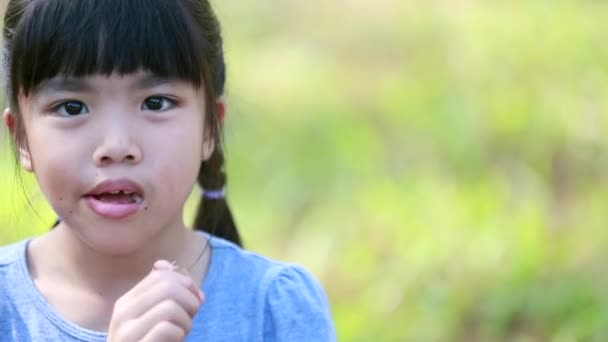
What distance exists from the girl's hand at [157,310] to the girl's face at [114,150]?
131 mm

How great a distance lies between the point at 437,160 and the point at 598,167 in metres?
0.47

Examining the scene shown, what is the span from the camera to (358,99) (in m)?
4.34

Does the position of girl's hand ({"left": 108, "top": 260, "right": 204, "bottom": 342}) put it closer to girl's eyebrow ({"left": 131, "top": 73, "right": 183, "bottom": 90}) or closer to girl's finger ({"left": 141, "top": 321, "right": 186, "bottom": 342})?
girl's finger ({"left": 141, "top": 321, "right": 186, "bottom": 342})

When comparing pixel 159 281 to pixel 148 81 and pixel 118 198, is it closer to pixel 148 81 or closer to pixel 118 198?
pixel 118 198

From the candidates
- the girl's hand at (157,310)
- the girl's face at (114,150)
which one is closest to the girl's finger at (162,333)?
the girl's hand at (157,310)

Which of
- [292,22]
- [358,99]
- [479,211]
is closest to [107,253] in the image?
[479,211]

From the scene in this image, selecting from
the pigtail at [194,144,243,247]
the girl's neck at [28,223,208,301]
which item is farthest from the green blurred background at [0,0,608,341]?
the girl's neck at [28,223,208,301]

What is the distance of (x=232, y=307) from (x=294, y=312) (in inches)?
4.2

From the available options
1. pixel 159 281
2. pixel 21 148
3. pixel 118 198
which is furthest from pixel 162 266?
pixel 21 148

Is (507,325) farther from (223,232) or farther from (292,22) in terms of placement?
(292,22)

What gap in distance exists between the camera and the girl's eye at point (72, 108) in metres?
2.06

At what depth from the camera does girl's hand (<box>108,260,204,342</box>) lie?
196 cm

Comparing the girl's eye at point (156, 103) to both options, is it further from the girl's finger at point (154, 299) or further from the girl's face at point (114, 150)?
the girl's finger at point (154, 299)

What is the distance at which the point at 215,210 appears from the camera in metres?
2.59
